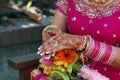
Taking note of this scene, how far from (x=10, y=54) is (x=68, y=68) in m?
2.80

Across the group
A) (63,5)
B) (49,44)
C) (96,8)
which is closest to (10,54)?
(63,5)

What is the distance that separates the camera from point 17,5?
527 centimetres

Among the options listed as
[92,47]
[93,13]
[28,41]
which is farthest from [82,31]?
[28,41]

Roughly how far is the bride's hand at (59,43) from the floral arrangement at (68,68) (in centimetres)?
2

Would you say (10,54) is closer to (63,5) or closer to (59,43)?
(63,5)

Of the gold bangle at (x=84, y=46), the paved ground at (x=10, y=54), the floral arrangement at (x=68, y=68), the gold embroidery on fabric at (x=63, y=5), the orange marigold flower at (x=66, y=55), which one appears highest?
the gold embroidery on fabric at (x=63, y=5)

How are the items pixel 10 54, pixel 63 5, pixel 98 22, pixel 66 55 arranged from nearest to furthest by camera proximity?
pixel 66 55
pixel 98 22
pixel 63 5
pixel 10 54

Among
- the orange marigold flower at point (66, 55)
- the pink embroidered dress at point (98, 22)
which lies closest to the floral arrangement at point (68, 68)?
the orange marigold flower at point (66, 55)

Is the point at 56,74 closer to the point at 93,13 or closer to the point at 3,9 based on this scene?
the point at 93,13

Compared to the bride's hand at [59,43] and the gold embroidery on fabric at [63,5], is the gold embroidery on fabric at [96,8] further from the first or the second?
the bride's hand at [59,43]

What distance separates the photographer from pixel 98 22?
2.04m

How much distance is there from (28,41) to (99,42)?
2799mm

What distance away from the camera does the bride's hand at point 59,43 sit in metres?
1.81

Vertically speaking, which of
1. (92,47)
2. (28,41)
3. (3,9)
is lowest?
(28,41)
